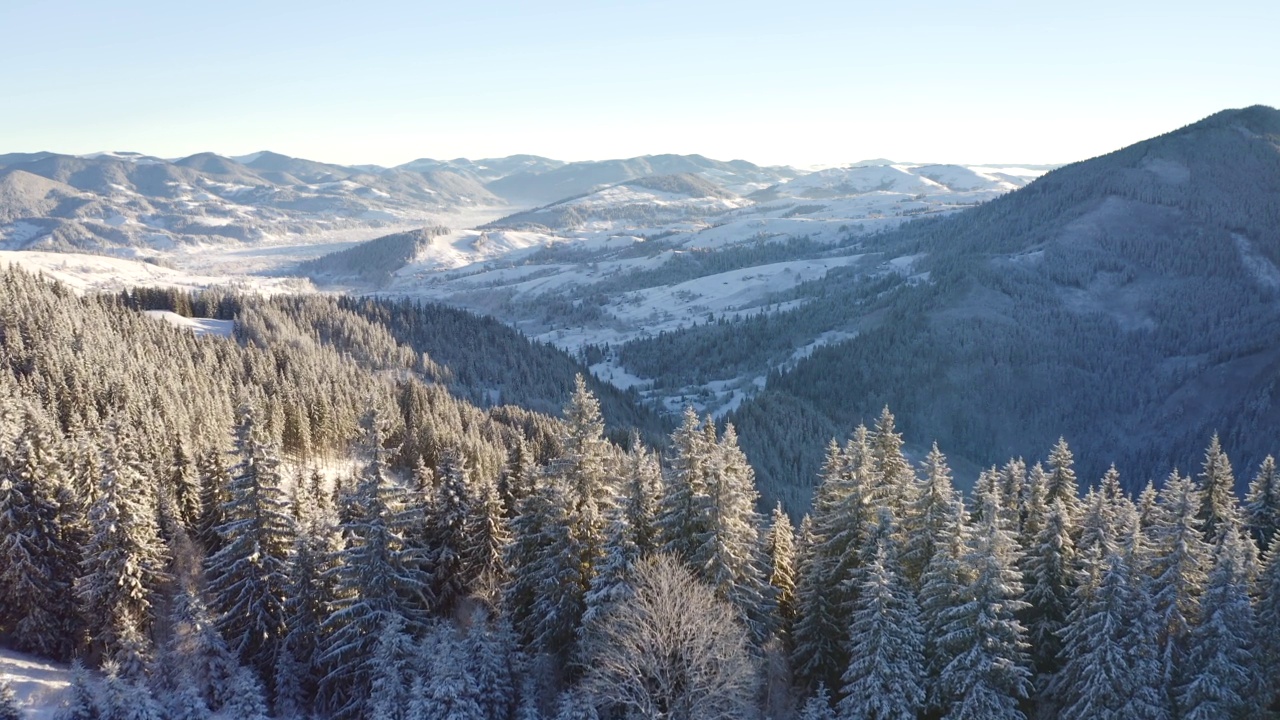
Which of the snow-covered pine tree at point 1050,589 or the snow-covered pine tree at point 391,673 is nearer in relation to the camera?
the snow-covered pine tree at point 391,673

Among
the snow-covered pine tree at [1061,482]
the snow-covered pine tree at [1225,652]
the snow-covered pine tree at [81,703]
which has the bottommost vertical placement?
the snow-covered pine tree at [81,703]

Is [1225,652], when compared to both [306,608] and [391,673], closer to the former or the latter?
[391,673]

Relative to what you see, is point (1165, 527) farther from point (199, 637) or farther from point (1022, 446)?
point (1022, 446)

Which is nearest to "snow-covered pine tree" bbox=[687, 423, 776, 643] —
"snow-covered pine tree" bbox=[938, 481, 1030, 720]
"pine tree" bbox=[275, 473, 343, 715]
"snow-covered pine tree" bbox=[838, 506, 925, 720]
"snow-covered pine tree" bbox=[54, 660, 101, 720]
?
"snow-covered pine tree" bbox=[838, 506, 925, 720]

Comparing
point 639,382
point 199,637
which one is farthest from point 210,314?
point 199,637

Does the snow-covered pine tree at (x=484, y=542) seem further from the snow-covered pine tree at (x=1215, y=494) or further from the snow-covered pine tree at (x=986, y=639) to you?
the snow-covered pine tree at (x=1215, y=494)

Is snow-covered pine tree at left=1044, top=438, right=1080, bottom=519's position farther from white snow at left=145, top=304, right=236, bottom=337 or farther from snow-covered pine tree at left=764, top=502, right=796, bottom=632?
white snow at left=145, top=304, right=236, bottom=337

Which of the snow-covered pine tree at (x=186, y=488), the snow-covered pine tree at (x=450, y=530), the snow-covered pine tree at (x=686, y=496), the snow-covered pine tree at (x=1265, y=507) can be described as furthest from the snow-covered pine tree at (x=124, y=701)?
the snow-covered pine tree at (x=1265, y=507)
